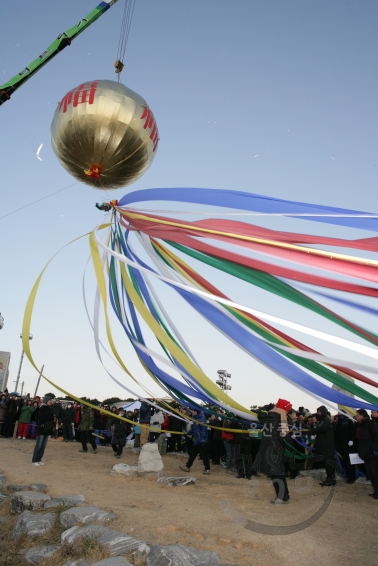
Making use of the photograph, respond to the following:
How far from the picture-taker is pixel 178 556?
11.6 feet

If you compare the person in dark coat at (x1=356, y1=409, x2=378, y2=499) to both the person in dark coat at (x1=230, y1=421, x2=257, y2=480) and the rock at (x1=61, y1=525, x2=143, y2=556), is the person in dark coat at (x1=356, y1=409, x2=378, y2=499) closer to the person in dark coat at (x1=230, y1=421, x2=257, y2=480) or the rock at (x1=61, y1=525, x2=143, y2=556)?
the person in dark coat at (x1=230, y1=421, x2=257, y2=480)

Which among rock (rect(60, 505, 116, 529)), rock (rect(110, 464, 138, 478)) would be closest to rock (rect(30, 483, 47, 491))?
rock (rect(60, 505, 116, 529))

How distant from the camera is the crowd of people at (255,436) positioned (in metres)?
6.27

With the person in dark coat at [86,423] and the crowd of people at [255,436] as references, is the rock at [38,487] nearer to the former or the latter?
the crowd of people at [255,436]

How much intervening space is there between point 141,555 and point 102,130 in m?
4.05

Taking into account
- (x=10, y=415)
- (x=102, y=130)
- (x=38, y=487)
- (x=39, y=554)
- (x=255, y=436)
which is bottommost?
(x=39, y=554)

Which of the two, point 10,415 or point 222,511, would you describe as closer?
point 222,511

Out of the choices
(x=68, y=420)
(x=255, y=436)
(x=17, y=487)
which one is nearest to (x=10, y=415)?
(x=68, y=420)

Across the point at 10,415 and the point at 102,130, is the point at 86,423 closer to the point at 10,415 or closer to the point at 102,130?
the point at 10,415

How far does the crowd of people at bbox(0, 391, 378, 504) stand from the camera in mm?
6266

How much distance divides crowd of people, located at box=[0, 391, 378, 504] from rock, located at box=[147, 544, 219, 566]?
1.39m

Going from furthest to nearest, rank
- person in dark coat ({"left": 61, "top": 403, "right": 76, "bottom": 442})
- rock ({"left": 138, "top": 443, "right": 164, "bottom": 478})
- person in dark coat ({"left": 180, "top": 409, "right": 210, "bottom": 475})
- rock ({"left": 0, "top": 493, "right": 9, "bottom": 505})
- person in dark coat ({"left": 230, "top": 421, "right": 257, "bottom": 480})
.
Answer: person in dark coat ({"left": 61, "top": 403, "right": 76, "bottom": 442})
person in dark coat ({"left": 230, "top": 421, "right": 257, "bottom": 480})
person in dark coat ({"left": 180, "top": 409, "right": 210, "bottom": 475})
rock ({"left": 138, "top": 443, "right": 164, "bottom": 478})
rock ({"left": 0, "top": 493, "right": 9, "bottom": 505})

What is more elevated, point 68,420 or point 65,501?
point 68,420

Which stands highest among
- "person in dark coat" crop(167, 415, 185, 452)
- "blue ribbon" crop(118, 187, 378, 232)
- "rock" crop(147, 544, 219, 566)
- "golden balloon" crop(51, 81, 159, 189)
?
"golden balloon" crop(51, 81, 159, 189)
